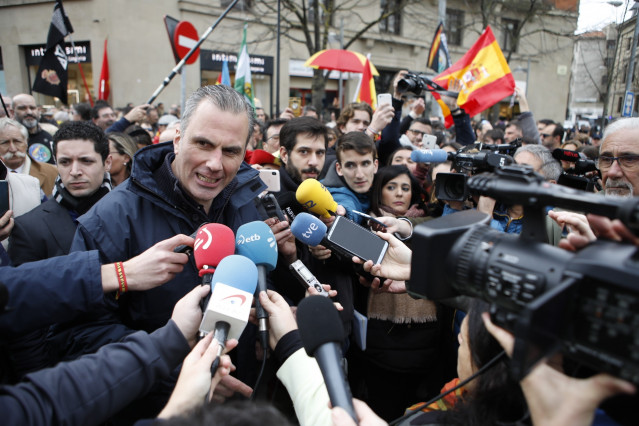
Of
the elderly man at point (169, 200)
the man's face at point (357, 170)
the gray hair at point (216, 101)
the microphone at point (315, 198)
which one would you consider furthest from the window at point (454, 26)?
the elderly man at point (169, 200)

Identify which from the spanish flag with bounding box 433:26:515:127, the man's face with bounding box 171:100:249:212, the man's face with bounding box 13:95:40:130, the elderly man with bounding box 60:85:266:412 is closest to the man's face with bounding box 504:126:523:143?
the spanish flag with bounding box 433:26:515:127

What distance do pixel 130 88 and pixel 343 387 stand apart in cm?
1672

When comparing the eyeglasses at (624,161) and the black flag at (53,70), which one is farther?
the black flag at (53,70)

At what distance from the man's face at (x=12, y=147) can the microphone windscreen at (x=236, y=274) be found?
136 inches

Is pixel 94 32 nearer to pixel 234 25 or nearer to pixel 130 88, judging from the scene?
pixel 130 88

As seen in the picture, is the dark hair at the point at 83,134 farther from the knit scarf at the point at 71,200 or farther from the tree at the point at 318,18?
the tree at the point at 318,18

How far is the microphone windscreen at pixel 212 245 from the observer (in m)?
1.59

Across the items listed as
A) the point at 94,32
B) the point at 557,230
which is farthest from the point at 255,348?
the point at 94,32

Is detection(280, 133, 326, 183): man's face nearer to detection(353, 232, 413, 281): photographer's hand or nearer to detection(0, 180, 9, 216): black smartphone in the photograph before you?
detection(353, 232, 413, 281): photographer's hand

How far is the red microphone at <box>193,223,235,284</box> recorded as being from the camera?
159 centimetres

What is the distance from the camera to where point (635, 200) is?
0.88 meters

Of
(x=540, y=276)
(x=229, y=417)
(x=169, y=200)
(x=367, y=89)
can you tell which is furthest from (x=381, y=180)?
(x=367, y=89)

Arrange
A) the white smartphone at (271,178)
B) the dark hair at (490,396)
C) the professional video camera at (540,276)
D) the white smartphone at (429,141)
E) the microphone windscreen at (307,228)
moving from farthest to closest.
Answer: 1. the white smartphone at (429,141)
2. the white smartphone at (271,178)
3. the microphone windscreen at (307,228)
4. the dark hair at (490,396)
5. the professional video camera at (540,276)

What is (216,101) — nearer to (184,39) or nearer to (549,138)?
(184,39)
